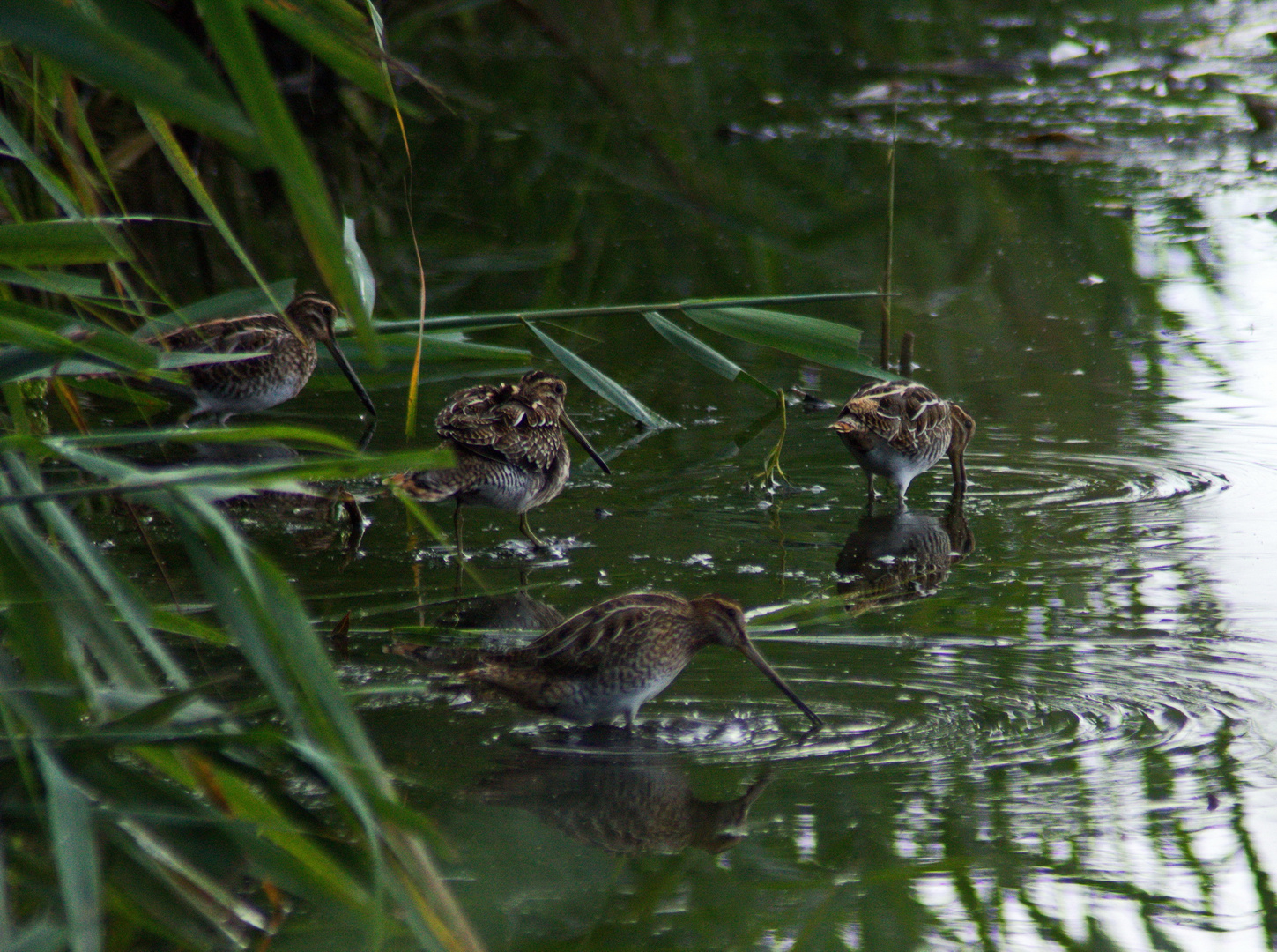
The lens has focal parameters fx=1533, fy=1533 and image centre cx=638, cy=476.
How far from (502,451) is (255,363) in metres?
1.86

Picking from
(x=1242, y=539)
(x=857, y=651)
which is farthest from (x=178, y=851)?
(x=1242, y=539)

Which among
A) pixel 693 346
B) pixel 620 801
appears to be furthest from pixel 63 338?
pixel 693 346

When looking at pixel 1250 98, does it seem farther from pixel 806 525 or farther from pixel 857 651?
pixel 857 651

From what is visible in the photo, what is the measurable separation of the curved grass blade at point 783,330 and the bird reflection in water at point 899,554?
31.6 inches

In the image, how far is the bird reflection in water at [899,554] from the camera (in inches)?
202

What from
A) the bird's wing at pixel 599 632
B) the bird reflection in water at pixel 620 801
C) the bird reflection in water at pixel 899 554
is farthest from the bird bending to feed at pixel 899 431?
the bird reflection in water at pixel 620 801

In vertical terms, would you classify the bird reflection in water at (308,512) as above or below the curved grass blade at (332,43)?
below

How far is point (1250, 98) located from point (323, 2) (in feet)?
40.1

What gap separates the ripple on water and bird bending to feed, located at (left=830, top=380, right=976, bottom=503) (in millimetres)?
278

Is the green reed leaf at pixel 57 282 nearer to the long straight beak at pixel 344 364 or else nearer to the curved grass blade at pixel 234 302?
the curved grass blade at pixel 234 302

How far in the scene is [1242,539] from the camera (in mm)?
5512

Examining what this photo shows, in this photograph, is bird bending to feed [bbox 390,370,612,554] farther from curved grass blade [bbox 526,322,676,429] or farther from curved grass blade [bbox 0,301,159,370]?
curved grass blade [bbox 0,301,159,370]

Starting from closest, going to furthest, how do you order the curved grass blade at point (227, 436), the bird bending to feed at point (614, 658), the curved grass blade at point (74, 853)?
the curved grass blade at point (74, 853) → the curved grass blade at point (227, 436) → the bird bending to feed at point (614, 658)

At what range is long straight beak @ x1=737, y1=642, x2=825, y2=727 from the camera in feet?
12.7
